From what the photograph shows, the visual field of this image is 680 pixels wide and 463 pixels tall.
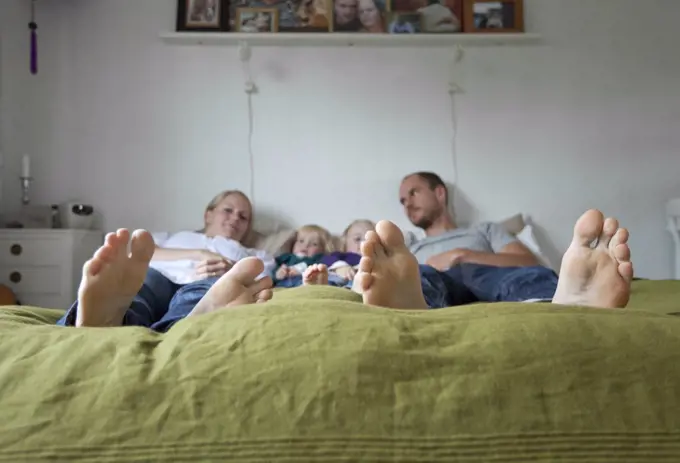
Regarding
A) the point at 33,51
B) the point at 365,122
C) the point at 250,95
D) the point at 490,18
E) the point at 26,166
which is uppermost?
the point at 490,18

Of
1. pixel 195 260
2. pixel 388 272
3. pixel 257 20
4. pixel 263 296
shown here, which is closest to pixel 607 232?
pixel 388 272

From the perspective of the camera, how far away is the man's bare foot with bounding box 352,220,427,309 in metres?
0.91

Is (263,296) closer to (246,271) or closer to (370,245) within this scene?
(246,271)

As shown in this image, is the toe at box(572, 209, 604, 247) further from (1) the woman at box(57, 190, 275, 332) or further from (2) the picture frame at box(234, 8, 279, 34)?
(2) the picture frame at box(234, 8, 279, 34)

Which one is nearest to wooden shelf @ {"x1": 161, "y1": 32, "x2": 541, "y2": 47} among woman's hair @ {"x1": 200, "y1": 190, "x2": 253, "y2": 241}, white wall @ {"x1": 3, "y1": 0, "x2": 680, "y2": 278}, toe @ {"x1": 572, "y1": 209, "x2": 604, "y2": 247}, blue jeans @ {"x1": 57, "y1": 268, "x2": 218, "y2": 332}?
white wall @ {"x1": 3, "y1": 0, "x2": 680, "y2": 278}

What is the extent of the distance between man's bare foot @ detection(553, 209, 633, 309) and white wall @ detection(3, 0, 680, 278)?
1.66 metres

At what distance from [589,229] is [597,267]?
0.20 ft

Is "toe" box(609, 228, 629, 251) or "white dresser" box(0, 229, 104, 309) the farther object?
"white dresser" box(0, 229, 104, 309)

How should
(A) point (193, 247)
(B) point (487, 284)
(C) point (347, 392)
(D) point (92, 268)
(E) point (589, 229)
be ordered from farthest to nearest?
1. (A) point (193, 247)
2. (B) point (487, 284)
3. (E) point (589, 229)
4. (D) point (92, 268)
5. (C) point (347, 392)

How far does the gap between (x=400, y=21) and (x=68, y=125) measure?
56.4 inches

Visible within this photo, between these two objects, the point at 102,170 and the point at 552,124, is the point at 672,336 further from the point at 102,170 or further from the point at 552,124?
the point at 102,170

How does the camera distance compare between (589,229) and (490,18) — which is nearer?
(589,229)

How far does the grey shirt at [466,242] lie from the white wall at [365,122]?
398 mm

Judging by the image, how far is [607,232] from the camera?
3.24ft
